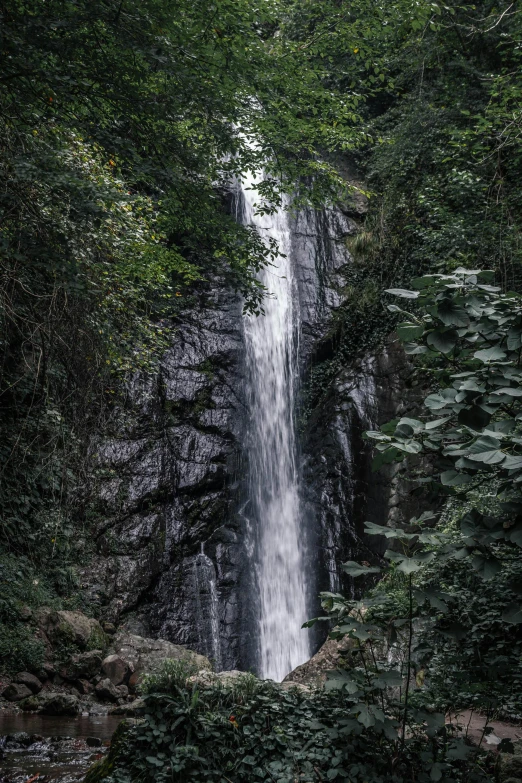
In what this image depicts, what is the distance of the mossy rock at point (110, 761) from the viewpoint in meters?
4.20

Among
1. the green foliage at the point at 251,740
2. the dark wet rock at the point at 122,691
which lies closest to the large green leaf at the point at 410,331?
the green foliage at the point at 251,740

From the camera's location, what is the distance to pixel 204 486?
1311 centimetres

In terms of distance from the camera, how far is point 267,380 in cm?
1451

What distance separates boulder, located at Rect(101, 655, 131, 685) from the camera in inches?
360

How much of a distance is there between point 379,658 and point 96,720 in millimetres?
3678

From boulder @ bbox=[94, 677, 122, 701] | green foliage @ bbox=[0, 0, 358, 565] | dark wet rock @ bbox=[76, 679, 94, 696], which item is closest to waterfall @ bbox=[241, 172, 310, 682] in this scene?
boulder @ bbox=[94, 677, 122, 701]

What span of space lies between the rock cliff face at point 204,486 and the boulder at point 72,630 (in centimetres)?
135

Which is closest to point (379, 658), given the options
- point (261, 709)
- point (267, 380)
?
point (261, 709)

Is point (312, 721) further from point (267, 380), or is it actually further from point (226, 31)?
point (267, 380)

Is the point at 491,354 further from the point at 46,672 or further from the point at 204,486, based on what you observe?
the point at 204,486

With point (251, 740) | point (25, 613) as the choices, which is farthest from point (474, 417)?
point (25, 613)

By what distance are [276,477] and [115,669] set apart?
555 cm

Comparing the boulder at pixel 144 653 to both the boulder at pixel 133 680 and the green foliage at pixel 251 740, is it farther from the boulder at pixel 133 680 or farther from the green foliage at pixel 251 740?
the green foliage at pixel 251 740

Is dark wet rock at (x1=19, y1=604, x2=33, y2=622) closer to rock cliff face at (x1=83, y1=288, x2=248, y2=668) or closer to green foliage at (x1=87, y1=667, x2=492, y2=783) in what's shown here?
rock cliff face at (x1=83, y1=288, x2=248, y2=668)
